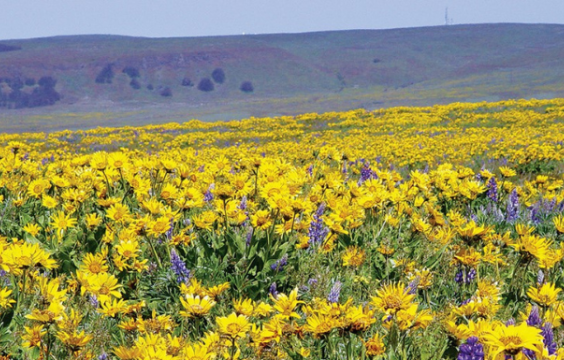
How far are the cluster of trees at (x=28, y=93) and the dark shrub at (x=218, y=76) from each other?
33838mm

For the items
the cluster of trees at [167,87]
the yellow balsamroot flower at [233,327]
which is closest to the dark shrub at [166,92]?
the cluster of trees at [167,87]

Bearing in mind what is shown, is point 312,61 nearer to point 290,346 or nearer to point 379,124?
point 379,124

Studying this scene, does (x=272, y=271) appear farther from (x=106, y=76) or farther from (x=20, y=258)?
(x=106, y=76)

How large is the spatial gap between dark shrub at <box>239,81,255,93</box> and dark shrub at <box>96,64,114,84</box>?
1181 inches

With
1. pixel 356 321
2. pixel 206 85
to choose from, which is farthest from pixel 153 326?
pixel 206 85

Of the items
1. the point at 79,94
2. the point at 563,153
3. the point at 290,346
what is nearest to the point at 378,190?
the point at 290,346

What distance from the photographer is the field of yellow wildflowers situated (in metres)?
1.60

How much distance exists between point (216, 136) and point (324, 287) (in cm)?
1529

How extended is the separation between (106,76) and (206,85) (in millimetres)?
22910

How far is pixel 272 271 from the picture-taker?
9.18 feet

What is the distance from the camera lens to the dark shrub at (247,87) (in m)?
107

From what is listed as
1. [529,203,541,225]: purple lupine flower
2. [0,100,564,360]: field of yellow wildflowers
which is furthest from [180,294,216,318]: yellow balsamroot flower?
[529,203,541,225]: purple lupine flower

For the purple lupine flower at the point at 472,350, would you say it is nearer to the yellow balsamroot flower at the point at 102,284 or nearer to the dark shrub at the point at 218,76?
the yellow balsamroot flower at the point at 102,284

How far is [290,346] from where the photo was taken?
194cm
